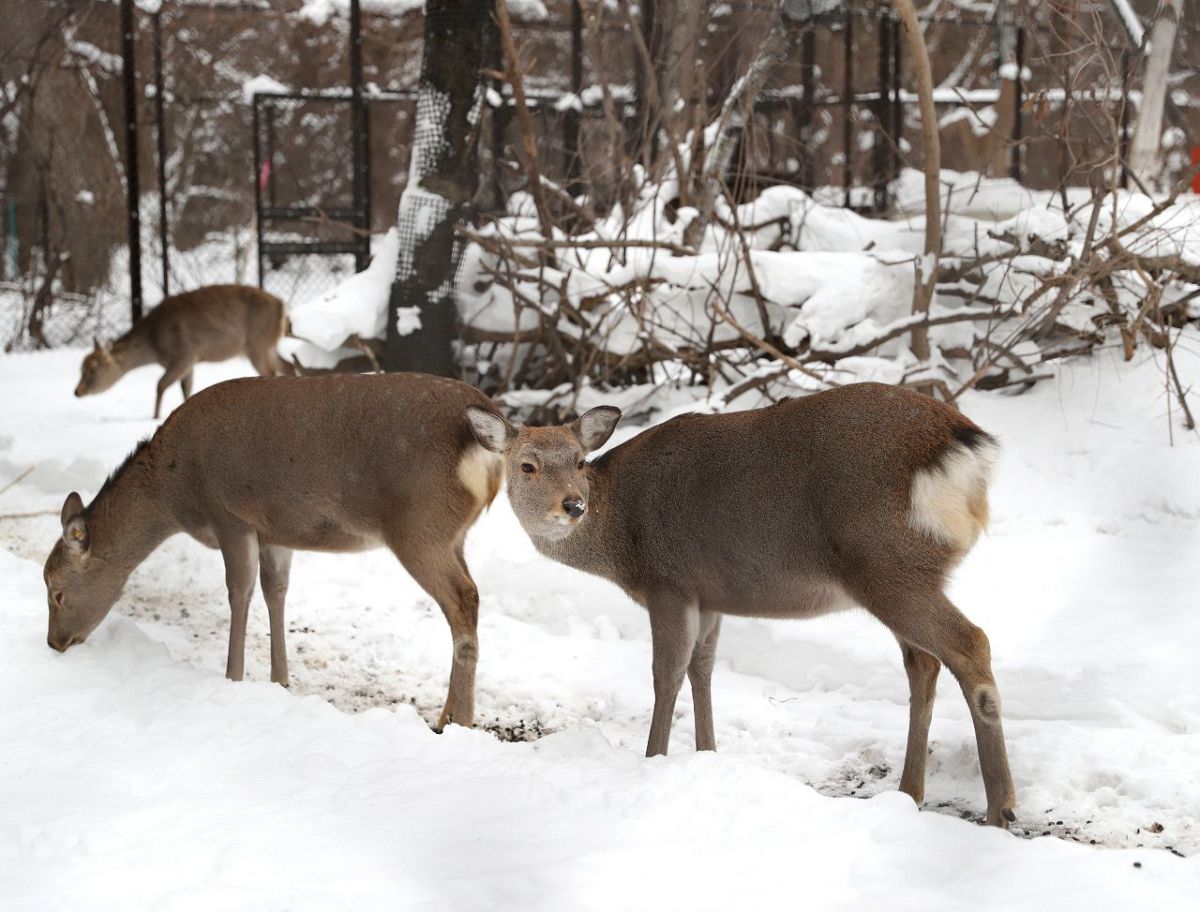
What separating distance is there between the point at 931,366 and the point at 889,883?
506cm

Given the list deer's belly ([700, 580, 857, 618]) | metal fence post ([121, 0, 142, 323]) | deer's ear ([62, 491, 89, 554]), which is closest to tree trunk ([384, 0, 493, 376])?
deer's ear ([62, 491, 89, 554])

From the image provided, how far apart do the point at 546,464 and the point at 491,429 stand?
30cm

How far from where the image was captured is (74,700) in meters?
5.07

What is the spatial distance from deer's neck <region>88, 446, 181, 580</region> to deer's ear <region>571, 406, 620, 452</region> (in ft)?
6.64

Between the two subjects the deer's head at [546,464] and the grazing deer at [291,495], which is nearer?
the deer's head at [546,464]

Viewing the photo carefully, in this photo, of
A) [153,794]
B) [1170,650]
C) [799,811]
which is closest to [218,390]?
[153,794]

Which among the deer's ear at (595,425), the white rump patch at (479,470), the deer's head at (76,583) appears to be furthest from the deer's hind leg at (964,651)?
the deer's head at (76,583)

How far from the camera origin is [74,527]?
5910 millimetres

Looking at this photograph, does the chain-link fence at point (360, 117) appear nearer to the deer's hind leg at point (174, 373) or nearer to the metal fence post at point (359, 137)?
the metal fence post at point (359, 137)

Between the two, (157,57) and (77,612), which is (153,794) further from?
(157,57)

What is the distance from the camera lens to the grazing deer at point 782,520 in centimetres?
418

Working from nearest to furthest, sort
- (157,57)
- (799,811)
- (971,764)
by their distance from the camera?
(799,811)
(971,764)
(157,57)

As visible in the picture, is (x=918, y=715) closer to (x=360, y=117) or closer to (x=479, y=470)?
(x=479, y=470)

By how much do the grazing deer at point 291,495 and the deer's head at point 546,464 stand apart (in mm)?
341
